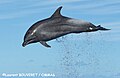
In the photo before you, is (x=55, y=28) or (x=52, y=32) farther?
(x=55, y=28)

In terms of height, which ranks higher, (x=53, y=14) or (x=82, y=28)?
(x=53, y=14)

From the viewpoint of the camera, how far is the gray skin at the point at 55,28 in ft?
48.6

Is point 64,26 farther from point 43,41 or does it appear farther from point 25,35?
point 25,35

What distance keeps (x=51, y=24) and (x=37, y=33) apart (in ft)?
3.47

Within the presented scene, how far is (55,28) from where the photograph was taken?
15.0 m

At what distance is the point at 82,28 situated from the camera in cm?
1476

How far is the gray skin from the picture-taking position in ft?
48.6

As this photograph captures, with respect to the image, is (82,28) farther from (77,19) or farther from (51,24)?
(51,24)

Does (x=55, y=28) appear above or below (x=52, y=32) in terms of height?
above

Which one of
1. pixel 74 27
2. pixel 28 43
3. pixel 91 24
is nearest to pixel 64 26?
pixel 74 27

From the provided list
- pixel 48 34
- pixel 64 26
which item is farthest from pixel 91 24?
pixel 48 34

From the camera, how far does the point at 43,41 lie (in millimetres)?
15375

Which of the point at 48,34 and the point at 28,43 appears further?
the point at 28,43

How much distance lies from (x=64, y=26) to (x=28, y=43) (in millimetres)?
Answer: 2657
